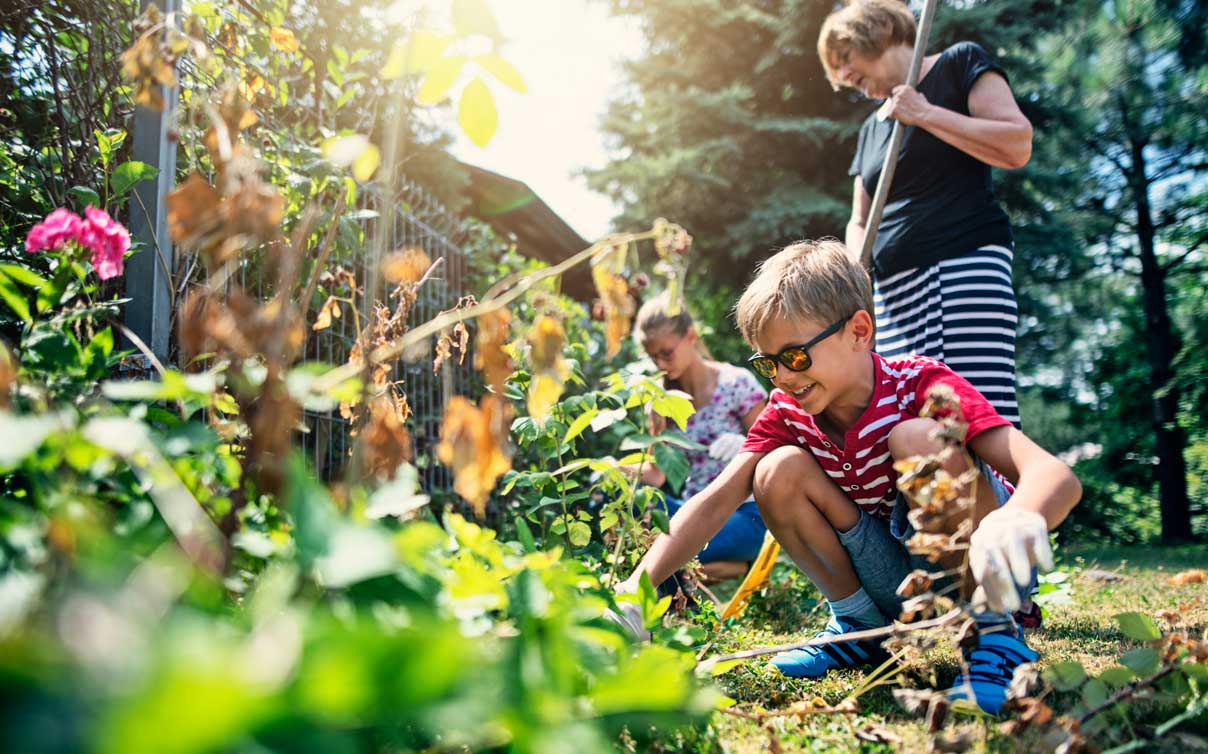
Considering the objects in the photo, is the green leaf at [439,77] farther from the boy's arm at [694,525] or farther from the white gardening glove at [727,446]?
the white gardening glove at [727,446]

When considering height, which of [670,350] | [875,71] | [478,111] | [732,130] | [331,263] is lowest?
[670,350]

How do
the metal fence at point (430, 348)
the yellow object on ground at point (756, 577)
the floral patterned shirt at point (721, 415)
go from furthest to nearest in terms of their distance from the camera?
the floral patterned shirt at point (721, 415) < the metal fence at point (430, 348) < the yellow object on ground at point (756, 577)

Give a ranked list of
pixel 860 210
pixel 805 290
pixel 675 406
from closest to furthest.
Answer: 1. pixel 675 406
2. pixel 805 290
3. pixel 860 210

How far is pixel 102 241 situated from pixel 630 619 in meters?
1.05

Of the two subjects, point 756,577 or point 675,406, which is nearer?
point 675,406

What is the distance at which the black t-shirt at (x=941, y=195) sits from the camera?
254 centimetres

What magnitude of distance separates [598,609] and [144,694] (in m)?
0.69

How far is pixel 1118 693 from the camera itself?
4.00 ft

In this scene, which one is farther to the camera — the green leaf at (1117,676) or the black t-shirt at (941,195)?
the black t-shirt at (941,195)

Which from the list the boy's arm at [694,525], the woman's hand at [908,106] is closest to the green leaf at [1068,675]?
the boy's arm at [694,525]

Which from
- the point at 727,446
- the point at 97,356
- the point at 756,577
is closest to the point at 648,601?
the point at 97,356

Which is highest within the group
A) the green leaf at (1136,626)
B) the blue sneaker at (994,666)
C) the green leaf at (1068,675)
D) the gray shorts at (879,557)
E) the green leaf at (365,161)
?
the green leaf at (365,161)

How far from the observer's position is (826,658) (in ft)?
6.16

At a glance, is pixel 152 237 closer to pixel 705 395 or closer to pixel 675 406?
pixel 675 406
